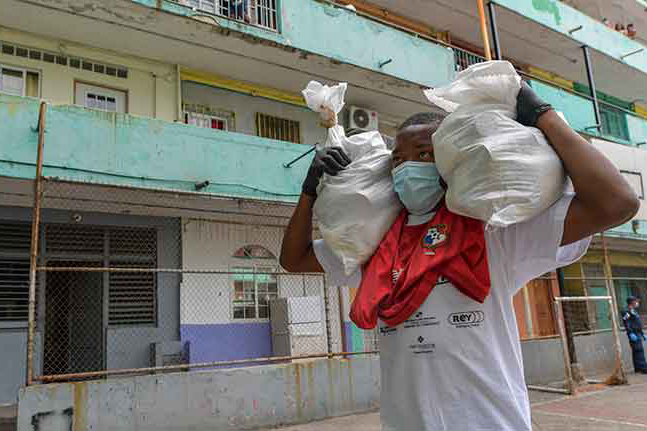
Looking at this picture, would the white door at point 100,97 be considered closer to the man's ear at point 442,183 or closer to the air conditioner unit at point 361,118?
the air conditioner unit at point 361,118

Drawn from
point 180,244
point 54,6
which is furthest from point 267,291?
point 54,6

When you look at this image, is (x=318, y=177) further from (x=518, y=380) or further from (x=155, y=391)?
(x=155, y=391)

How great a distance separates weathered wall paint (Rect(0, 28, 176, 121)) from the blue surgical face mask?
27.5ft

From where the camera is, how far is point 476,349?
1.44m

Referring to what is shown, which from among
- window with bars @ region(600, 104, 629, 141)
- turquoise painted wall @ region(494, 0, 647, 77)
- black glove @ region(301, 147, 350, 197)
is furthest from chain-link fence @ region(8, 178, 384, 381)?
window with bars @ region(600, 104, 629, 141)

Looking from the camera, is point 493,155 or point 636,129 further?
point 636,129

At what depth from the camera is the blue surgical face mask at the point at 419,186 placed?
165 cm

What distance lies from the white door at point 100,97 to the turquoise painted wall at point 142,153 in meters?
1.36

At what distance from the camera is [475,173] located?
145cm

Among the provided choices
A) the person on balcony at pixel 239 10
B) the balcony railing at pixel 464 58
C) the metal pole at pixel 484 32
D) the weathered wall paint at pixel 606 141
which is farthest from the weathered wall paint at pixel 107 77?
the weathered wall paint at pixel 606 141

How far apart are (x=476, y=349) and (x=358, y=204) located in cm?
57

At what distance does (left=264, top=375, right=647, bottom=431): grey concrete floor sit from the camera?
630 cm

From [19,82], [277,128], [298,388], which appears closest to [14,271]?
[19,82]

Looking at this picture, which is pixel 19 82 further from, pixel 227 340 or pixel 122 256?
pixel 227 340
